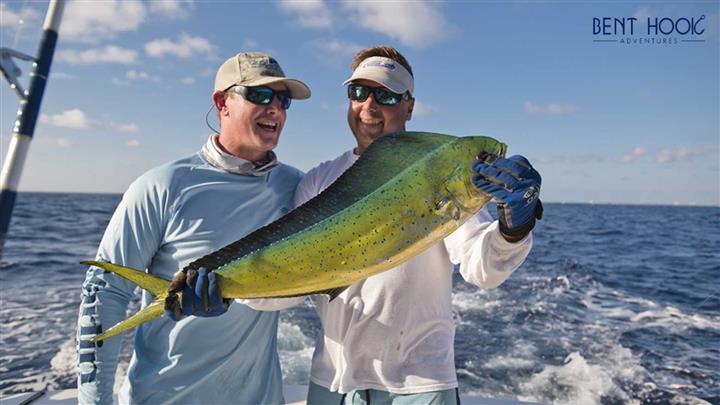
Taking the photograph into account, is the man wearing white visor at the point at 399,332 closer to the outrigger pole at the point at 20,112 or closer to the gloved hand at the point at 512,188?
the gloved hand at the point at 512,188

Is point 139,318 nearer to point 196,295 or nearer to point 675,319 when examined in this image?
point 196,295

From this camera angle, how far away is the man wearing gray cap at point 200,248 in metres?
2.27

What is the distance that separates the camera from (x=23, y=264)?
590 inches

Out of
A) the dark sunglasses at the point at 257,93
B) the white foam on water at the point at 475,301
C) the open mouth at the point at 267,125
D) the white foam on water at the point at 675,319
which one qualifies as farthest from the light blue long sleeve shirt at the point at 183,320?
the white foam on water at the point at 675,319

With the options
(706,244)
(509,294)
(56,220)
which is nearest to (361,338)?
(509,294)

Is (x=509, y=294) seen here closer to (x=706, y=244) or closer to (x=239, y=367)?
(x=239, y=367)

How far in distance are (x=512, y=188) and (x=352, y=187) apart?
49 centimetres

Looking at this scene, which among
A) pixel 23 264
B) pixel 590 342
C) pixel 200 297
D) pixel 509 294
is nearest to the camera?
pixel 200 297

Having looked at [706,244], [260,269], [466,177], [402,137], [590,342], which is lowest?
[590,342]

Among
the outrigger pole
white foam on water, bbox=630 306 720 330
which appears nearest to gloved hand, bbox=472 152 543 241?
the outrigger pole

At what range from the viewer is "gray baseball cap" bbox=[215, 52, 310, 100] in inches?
97.6

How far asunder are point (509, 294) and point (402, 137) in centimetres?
1033

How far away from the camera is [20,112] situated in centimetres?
379

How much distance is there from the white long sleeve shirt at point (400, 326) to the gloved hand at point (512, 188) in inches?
12.0
